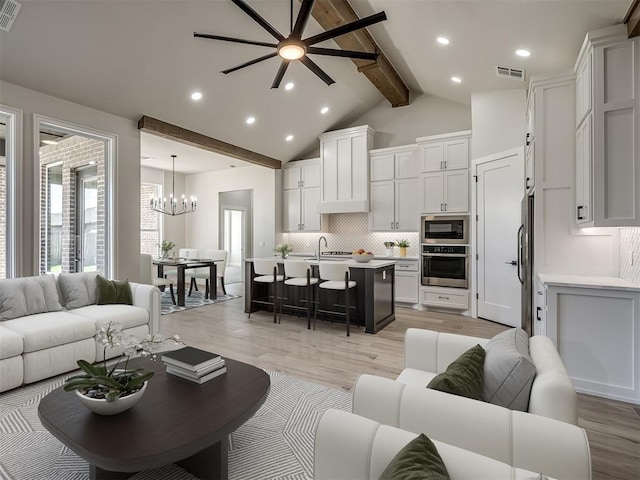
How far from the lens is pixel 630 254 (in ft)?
9.63

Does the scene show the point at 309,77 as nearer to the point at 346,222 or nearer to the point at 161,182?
the point at 346,222

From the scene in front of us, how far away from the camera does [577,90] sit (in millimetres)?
3195

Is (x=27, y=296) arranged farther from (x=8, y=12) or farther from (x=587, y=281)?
(x=587, y=281)

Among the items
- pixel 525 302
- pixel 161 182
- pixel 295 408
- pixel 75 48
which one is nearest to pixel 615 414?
pixel 525 302

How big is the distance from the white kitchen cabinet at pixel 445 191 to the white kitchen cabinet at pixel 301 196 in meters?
2.32

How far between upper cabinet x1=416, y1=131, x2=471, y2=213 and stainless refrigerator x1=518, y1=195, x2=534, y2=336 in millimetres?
1551

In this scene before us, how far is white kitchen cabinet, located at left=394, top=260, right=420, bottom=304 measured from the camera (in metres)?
5.94

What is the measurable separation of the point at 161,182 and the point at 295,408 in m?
7.80

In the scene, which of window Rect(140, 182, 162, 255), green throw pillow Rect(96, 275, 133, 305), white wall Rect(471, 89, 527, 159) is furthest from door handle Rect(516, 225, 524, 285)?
window Rect(140, 182, 162, 255)

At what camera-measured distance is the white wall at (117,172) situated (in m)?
3.76

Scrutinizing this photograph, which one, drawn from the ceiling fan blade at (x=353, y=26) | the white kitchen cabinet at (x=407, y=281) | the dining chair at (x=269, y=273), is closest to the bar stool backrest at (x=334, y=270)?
the dining chair at (x=269, y=273)

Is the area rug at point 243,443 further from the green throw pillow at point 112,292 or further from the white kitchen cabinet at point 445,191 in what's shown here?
the white kitchen cabinet at point 445,191

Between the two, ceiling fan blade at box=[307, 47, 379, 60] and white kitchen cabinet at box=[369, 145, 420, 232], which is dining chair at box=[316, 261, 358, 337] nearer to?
white kitchen cabinet at box=[369, 145, 420, 232]

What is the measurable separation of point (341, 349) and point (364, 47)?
4.05 m
